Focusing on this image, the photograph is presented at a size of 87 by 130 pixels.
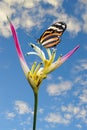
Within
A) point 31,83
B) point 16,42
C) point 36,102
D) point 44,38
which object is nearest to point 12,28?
point 16,42

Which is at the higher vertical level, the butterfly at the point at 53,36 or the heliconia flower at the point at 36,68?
the butterfly at the point at 53,36

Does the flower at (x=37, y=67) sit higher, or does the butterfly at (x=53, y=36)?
the butterfly at (x=53, y=36)

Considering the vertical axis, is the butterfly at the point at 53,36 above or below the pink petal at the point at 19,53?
above

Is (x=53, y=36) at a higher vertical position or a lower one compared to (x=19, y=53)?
higher

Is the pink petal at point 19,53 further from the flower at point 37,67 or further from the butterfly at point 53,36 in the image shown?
the butterfly at point 53,36

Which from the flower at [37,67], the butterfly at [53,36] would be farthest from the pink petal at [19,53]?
the butterfly at [53,36]

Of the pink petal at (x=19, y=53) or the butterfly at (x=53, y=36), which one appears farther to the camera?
the butterfly at (x=53, y=36)

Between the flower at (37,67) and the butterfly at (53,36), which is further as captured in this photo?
the butterfly at (53,36)

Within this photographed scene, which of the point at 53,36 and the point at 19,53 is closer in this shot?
the point at 19,53

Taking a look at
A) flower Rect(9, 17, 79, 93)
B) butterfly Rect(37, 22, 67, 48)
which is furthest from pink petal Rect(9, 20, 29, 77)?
butterfly Rect(37, 22, 67, 48)
